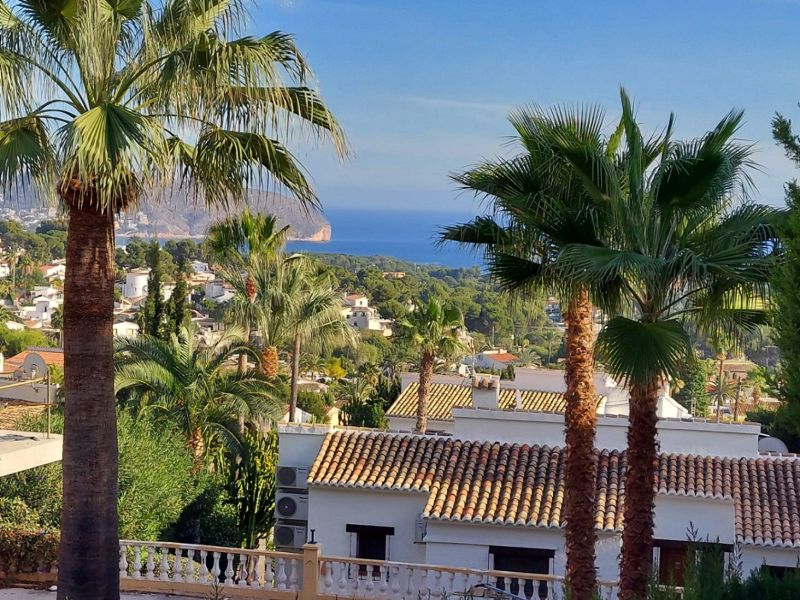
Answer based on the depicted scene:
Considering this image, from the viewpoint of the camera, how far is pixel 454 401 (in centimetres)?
3250

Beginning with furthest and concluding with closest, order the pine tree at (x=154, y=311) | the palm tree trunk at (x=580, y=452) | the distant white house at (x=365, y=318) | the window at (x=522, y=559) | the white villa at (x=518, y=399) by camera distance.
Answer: the distant white house at (x=365, y=318)
the pine tree at (x=154, y=311)
the white villa at (x=518, y=399)
the window at (x=522, y=559)
the palm tree trunk at (x=580, y=452)

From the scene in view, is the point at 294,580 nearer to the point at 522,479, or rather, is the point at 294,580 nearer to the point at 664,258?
the point at 522,479

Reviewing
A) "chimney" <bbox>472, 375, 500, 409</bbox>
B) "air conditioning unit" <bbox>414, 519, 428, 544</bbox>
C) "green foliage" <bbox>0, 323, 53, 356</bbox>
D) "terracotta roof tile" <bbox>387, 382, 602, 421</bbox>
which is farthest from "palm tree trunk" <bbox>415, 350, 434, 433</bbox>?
"green foliage" <bbox>0, 323, 53, 356</bbox>

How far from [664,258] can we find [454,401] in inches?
936

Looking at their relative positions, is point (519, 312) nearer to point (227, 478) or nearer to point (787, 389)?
point (787, 389)

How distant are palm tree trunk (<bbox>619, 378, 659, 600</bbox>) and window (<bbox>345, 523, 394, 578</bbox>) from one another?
8.15 meters

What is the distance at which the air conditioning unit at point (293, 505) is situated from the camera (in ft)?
61.0

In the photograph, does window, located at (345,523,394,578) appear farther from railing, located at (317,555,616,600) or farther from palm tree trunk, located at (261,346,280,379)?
palm tree trunk, located at (261,346,280,379)

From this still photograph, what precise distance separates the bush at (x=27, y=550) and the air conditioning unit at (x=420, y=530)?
6442mm

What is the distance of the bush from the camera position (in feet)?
40.1

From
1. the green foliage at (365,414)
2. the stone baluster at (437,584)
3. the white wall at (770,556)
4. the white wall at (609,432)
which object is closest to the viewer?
the stone baluster at (437,584)

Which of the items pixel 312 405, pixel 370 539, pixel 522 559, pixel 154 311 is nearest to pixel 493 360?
pixel 312 405

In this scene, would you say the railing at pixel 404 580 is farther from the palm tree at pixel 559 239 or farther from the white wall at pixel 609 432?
the white wall at pixel 609 432

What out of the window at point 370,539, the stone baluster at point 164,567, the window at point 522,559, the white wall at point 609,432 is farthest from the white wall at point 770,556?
the stone baluster at point 164,567
